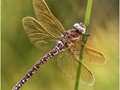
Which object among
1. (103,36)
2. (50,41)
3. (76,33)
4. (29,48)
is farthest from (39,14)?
(103,36)

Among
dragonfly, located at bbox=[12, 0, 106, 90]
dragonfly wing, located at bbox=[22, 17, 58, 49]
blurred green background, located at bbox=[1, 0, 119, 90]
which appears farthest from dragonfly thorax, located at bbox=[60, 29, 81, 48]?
→ blurred green background, located at bbox=[1, 0, 119, 90]

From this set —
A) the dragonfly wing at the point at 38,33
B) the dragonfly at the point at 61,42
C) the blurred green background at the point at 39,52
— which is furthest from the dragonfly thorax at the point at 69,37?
the blurred green background at the point at 39,52

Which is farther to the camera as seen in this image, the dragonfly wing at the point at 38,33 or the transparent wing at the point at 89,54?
the dragonfly wing at the point at 38,33

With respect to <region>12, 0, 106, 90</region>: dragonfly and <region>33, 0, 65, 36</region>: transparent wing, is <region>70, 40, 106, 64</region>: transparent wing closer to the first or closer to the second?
<region>12, 0, 106, 90</region>: dragonfly

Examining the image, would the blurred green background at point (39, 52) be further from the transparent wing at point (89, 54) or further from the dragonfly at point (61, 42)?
the transparent wing at point (89, 54)

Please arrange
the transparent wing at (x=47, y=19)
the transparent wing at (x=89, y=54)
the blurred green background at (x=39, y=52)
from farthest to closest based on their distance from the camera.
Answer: the blurred green background at (x=39, y=52), the transparent wing at (x=47, y=19), the transparent wing at (x=89, y=54)

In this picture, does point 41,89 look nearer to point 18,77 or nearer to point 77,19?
point 18,77
